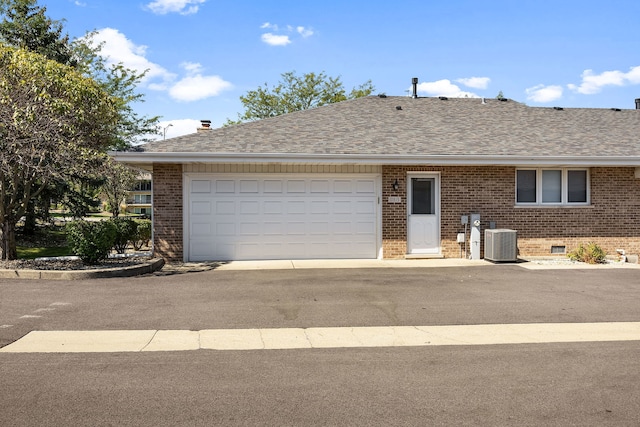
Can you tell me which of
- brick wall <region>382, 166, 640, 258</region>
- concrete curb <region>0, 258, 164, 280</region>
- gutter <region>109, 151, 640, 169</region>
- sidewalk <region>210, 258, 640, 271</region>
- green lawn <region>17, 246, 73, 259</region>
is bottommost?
green lawn <region>17, 246, 73, 259</region>

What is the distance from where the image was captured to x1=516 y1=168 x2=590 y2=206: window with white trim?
598 inches

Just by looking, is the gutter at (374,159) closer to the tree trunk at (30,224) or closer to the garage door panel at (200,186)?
the garage door panel at (200,186)

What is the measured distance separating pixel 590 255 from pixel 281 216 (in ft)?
27.2

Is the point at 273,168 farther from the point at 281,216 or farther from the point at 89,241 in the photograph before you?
the point at 89,241

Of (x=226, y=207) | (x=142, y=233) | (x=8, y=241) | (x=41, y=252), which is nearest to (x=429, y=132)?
(x=226, y=207)

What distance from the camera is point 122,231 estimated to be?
14383 millimetres

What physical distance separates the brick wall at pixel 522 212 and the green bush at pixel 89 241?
7.15 m

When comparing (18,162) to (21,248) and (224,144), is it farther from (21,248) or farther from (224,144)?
(21,248)

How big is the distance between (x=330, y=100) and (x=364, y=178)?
26.6m

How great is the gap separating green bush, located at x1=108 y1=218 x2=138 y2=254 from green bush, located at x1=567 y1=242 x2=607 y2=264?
483 inches

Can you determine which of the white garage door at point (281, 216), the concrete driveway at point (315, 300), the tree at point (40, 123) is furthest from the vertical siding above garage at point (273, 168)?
the concrete driveway at point (315, 300)

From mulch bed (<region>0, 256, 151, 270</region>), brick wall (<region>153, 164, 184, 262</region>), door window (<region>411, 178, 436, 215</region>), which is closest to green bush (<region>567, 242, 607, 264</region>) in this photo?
door window (<region>411, 178, 436, 215</region>)

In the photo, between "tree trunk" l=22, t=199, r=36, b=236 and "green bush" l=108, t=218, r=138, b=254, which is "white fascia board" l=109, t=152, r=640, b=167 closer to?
"green bush" l=108, t=218, r=138, b=254

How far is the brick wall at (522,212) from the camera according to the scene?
14.7 meters
